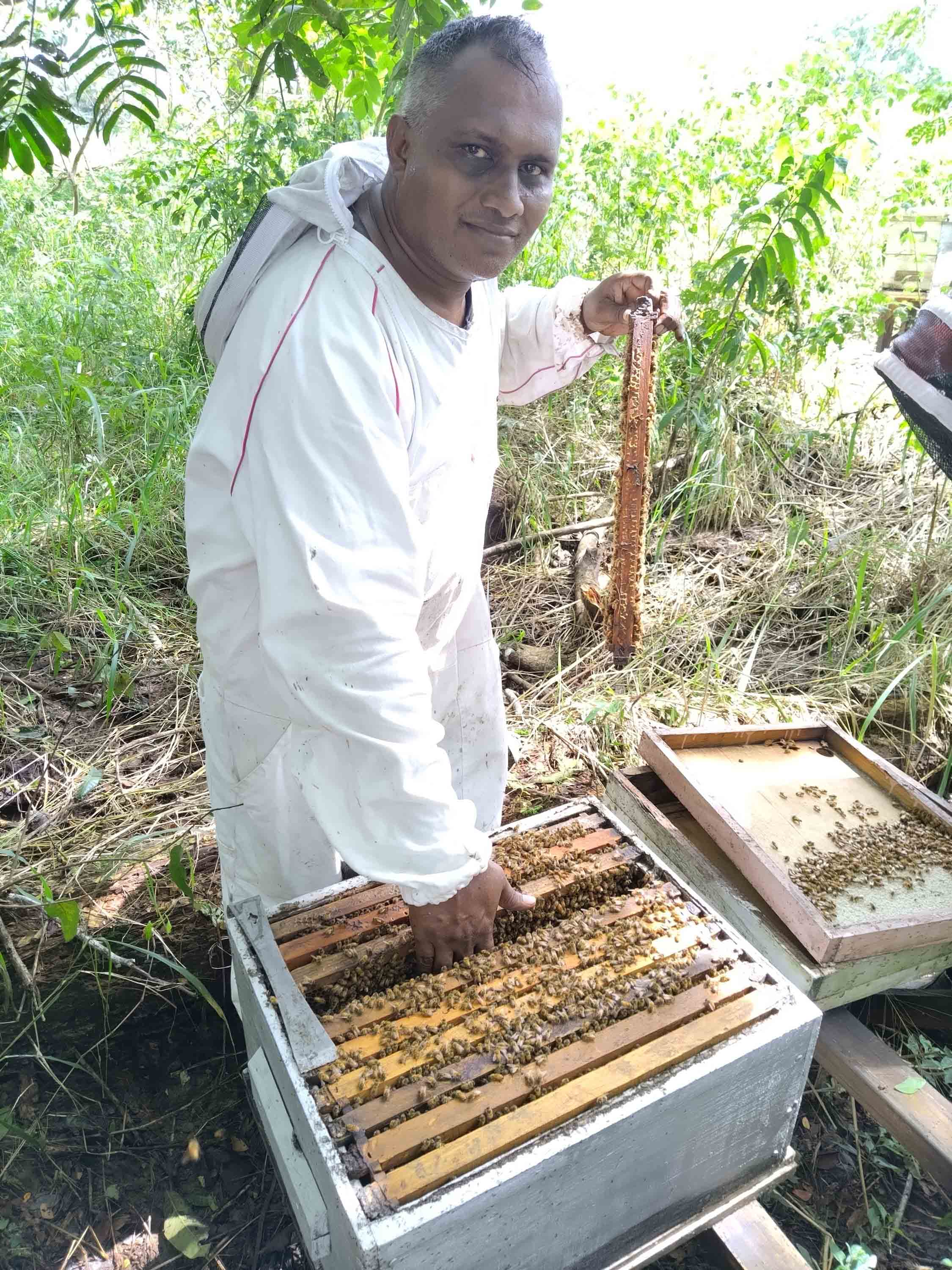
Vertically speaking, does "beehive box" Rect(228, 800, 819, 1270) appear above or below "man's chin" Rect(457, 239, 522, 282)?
below

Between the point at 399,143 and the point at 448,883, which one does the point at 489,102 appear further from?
the point at 448,883

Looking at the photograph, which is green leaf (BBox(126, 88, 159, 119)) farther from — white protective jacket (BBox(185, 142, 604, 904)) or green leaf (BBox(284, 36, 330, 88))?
white protective jacket (BBox(185, 142, 604, 904))

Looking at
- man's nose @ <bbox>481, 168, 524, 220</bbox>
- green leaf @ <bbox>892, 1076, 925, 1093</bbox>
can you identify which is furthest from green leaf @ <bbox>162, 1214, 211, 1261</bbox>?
man's nose @ <bbox>481, 168, 524, 220</bbox>

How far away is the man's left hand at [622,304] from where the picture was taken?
211 centimetres

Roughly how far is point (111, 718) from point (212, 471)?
1725 millimetres

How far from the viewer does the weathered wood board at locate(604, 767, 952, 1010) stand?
1752mm

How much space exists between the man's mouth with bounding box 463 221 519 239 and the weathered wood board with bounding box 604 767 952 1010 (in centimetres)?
130

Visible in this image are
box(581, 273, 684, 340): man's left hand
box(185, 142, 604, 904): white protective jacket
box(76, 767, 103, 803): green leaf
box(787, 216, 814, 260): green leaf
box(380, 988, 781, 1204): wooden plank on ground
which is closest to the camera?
box(380, 988, 781, 1204): wooden plank on ground

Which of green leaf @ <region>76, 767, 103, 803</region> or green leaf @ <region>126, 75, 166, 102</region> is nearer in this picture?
green leaf @ <region>126, 75, 166, 102</region>

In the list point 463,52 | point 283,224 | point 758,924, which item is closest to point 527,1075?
point 758,924

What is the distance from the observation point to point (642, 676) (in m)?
3.28

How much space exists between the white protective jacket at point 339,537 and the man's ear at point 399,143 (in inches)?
3.6

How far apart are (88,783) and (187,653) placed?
2.47ft

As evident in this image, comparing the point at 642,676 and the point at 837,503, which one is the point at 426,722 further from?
the point at 837,503
